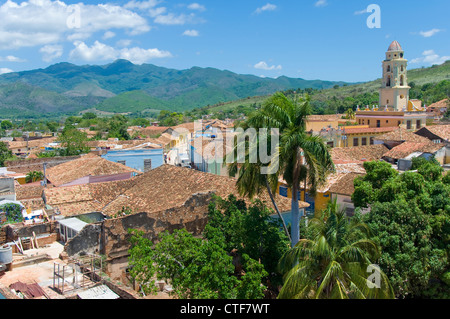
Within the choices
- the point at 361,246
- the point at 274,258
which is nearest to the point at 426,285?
the point at 361,246

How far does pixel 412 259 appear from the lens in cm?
1181

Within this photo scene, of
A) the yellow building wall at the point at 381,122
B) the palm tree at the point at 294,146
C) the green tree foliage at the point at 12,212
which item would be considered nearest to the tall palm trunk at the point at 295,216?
the palm tree at the point at 294,146

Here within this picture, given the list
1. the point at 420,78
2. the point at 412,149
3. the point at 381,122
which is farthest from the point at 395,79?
the point at 420,78

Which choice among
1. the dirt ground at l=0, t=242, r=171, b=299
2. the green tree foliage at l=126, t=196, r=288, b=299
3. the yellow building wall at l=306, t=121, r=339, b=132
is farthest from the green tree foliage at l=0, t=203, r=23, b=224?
the yellow building wall at l=306, t=121, r=339, b=132

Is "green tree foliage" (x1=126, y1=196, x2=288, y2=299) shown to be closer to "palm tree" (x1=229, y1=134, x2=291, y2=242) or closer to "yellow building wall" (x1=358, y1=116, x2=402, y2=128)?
"palm tree" (x1=229, y1=134, x2=291, y2=242)

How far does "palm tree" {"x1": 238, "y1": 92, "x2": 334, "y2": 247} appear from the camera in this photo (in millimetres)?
11477

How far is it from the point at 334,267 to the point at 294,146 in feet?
13.5

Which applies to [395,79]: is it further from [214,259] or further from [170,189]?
[214,259]

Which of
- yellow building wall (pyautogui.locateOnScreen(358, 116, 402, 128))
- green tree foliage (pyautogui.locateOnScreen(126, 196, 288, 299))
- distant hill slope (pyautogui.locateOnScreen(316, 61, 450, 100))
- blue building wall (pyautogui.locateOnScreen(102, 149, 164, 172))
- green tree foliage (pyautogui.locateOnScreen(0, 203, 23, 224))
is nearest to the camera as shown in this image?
green tree foliage (pyautogui.locateOnScreen(126, 196, 288, 299))

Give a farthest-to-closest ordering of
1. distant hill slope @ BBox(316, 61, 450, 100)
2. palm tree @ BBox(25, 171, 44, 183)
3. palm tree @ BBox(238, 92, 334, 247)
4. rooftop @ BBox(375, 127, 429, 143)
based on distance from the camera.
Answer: distant hill slope @ BBox(316, 61, 450, 100) → rooftop @ BBox(375, 127, 429, 143) → palm tree @ BBox(25, 171, 44, 183) → palm tree @ BBox(238, 92, 334, 247)

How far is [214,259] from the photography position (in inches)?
420

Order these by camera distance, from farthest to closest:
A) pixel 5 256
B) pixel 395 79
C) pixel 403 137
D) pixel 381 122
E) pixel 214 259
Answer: pixel 395 79 → pixel 381 122 → pixel 403 137 → pixel 5 256 → pixel 214 259

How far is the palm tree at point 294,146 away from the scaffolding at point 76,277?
17.4 feet

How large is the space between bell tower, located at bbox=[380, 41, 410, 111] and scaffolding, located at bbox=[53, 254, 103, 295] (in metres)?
46.3
